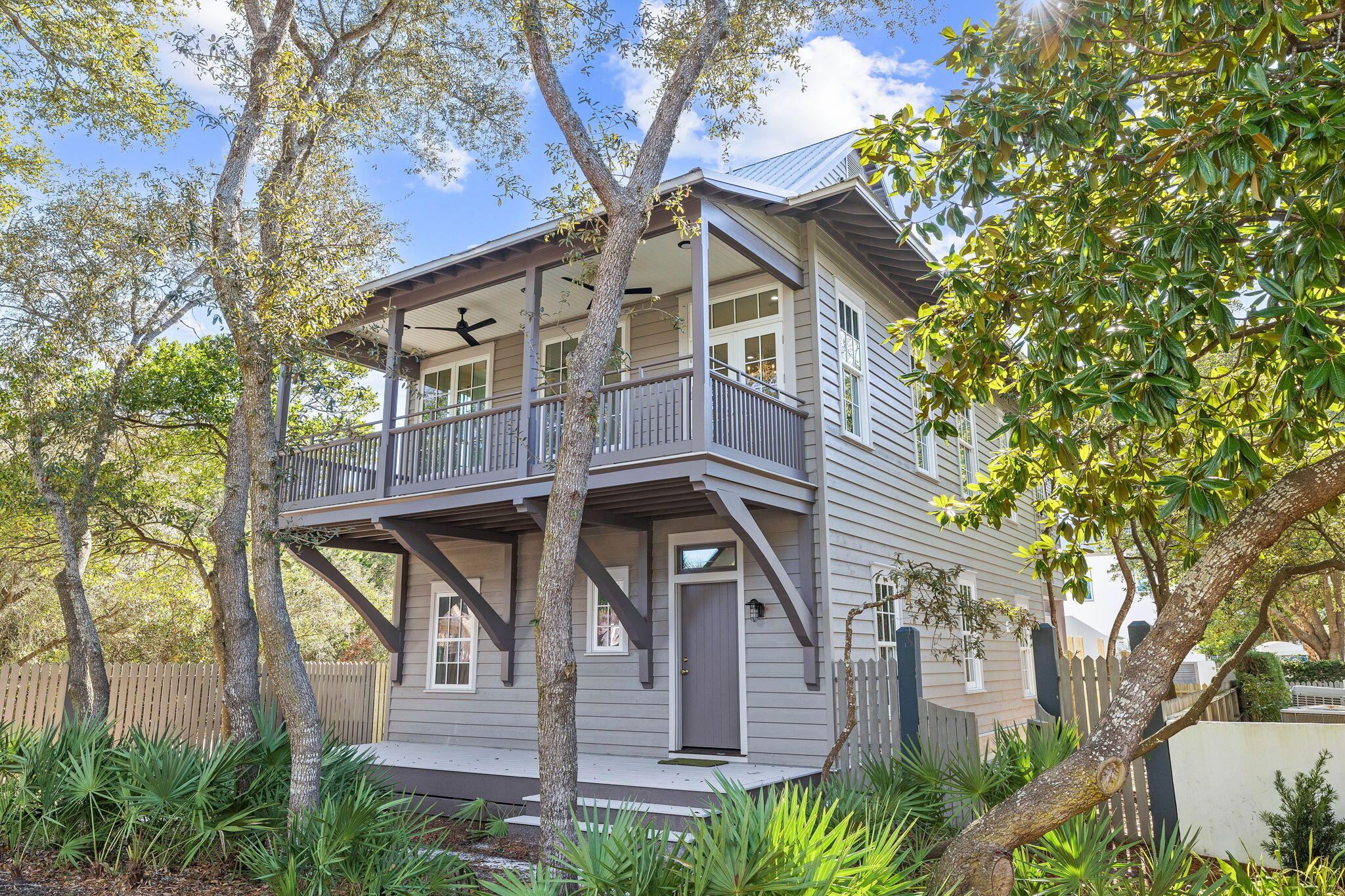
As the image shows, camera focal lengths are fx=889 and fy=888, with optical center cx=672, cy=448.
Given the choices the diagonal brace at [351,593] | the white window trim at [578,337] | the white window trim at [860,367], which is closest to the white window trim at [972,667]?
the white window trim at [860,367]

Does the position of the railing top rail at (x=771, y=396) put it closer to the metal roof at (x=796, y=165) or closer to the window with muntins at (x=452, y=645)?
the metal roof at (x=796, y=165)

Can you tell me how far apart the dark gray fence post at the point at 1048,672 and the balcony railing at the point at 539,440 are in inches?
135

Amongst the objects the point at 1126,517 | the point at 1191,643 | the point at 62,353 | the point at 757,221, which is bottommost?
the point at 1191,643

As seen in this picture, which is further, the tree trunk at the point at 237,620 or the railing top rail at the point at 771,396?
the railing top rail at the point at 771,396

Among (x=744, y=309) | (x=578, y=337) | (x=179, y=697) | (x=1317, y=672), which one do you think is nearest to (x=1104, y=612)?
(x=1317, y=672)

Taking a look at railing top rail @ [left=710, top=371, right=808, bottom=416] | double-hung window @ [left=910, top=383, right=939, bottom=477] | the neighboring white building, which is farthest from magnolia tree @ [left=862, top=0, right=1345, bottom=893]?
the neighboring white building

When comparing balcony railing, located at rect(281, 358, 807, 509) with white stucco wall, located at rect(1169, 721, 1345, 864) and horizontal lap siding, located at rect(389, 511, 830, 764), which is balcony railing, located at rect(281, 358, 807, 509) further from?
white stucco wall, located at rect(1169, 721, 1345, 864)

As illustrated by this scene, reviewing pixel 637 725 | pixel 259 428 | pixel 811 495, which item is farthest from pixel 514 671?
pixel 259 428

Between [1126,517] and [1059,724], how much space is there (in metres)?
1.55

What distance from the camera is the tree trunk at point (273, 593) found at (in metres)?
6.29

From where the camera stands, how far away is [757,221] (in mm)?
10391

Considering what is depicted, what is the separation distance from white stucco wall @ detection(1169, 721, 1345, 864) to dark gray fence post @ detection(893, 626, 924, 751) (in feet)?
6.55

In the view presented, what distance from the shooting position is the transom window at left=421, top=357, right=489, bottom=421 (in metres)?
13.8

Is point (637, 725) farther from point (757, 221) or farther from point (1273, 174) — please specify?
point (1273, 174)
